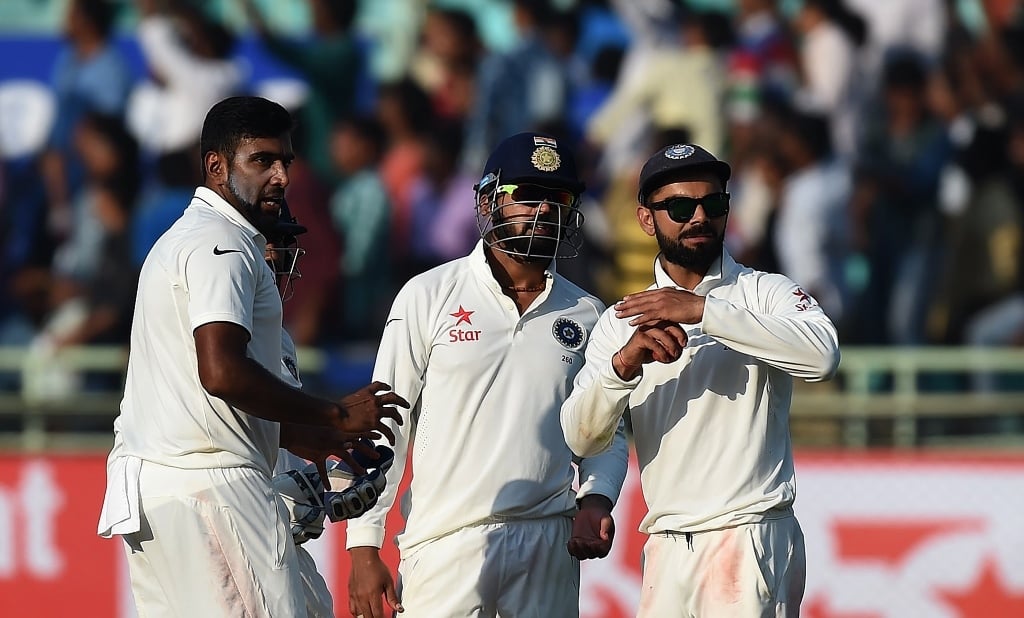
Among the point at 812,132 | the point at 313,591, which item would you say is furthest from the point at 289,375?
the point at 812,132

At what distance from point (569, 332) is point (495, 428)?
1.45 ft

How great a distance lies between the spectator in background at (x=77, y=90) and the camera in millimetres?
10938

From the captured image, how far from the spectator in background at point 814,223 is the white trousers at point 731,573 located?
5.48 m

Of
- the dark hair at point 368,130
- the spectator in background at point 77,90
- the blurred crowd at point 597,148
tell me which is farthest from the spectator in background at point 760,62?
the spectator in background at point 77,90

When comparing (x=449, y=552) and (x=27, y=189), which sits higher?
(x=27, y=189)

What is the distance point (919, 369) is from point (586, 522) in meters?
5.57

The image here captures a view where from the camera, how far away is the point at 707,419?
484 cm

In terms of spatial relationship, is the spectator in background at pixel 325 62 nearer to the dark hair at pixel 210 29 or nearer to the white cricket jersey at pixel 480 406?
the dark hair at pixel 210 29

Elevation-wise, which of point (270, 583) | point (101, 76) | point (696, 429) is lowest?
point (270, 583)

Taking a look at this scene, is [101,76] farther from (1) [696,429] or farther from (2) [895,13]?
(1) [696,429]

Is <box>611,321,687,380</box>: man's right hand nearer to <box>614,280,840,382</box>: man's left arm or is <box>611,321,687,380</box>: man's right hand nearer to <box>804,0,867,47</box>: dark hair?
<box>614,280,840,382</box>: man's left arm

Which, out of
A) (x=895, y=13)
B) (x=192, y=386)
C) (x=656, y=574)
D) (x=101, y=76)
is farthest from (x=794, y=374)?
(x=101, y=76)

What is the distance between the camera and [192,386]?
4.34m

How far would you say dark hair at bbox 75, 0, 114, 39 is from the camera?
440 inches
